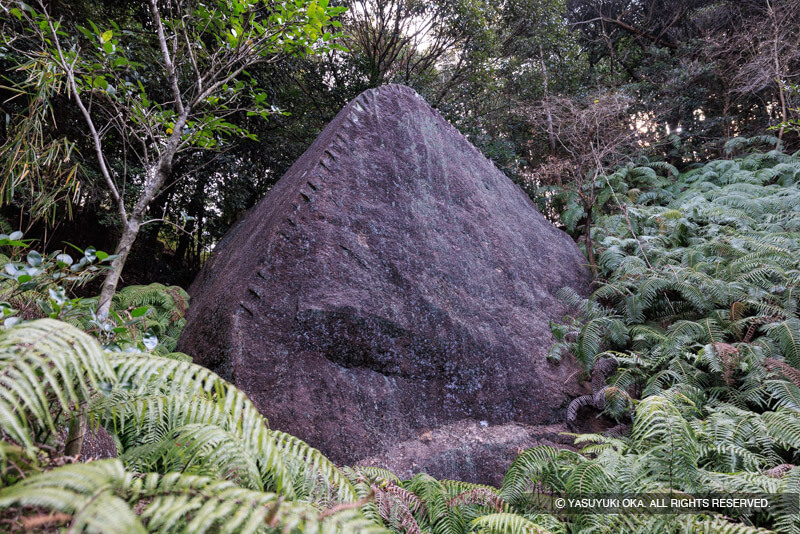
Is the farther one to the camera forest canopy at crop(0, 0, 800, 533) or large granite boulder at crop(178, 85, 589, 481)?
large granite boulder at crop(178, 85, 589, 481)

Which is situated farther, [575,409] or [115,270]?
[575,409]

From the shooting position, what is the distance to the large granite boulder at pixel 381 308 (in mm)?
2959

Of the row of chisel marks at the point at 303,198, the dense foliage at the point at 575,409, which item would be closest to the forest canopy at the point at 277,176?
the dense foliage at the point at 575,409

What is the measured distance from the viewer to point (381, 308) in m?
3.39

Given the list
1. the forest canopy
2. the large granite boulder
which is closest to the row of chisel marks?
the large granite boulder

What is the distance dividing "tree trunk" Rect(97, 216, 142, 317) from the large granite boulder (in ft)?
2.43

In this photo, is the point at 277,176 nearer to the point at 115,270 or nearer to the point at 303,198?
the point at 303,198

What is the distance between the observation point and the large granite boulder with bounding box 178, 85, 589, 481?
296 cm

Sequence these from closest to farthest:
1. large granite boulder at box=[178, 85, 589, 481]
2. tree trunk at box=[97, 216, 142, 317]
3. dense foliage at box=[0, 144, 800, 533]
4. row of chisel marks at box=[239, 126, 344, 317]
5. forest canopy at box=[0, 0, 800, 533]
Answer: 1. dense foliage at box=[0, 144, 800, 533]
2. forest canopy at box=[0, 0, 800, 533]
3. tree trunk at box=[97, 216, 142, 317]
4. large granite boulder at box=[178, 85, 589, 481]
5. row of chisel marks at box=[239, 126, 344, 317]

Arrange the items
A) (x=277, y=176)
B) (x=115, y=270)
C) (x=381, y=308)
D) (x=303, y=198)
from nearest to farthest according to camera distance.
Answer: (x=115, y=270) < (x=381, y=308) < (x=303, y=198) < (x=277, y=176)

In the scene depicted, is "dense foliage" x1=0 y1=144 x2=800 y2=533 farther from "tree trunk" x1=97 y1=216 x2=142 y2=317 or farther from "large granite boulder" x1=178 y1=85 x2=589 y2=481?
"tree trunk" x1=97 y1=216 x2=142 y2=317

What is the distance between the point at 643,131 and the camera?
984 cm

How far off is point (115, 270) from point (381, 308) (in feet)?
5.78

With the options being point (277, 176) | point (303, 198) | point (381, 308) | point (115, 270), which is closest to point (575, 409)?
point (381, 308)
